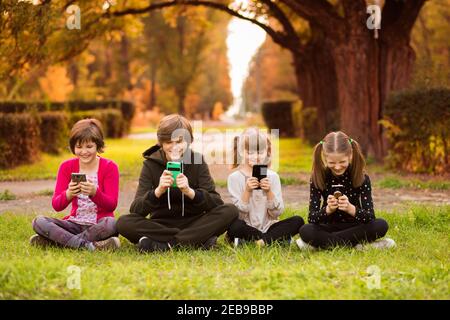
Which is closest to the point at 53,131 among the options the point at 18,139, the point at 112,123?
the point at 18,139

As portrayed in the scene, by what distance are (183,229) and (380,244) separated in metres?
1.66

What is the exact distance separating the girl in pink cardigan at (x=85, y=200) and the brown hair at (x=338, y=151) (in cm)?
175

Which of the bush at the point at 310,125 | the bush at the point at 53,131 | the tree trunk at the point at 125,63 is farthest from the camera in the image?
the tree trunk at the point at 125,63

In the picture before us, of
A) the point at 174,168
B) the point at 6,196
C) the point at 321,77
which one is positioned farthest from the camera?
the point at 321,77

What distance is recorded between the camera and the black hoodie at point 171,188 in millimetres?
5906

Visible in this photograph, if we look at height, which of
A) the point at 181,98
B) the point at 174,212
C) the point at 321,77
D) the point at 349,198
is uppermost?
the point at 321,77

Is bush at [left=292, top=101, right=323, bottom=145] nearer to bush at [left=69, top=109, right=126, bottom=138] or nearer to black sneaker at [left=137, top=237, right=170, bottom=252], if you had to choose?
bush at [left=69, top=109, right=126, bottom=138]

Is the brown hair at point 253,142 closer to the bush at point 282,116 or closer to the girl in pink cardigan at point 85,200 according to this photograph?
the girl in pink cardigan at point 85,200

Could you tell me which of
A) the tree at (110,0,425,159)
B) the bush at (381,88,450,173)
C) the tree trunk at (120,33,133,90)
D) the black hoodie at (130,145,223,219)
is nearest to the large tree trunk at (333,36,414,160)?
the tree at (110,0,425,159)

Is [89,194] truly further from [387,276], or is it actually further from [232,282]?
[387,276]

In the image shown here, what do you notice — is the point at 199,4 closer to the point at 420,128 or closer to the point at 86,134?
the point at 420,128

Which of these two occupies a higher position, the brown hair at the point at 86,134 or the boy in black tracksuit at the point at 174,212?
the brown hair at the point at 86,134

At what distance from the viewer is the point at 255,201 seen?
609 centimetres

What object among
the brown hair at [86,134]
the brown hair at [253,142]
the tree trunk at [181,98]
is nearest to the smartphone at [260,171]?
the brown hair at [253,142]
